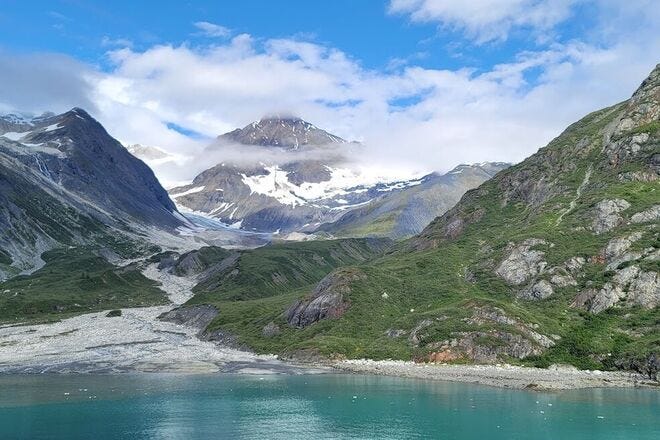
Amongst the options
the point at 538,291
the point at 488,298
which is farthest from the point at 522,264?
the point at 488,298

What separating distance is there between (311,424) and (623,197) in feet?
371

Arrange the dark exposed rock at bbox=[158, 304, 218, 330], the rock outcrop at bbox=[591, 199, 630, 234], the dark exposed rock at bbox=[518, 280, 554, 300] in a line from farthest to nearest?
1. the dark exposed rock at bbox=[158, 304, 218, 330]
2. the rock outcrop at bbox=[591, 199, 630, 234]
3. the dark exposed rock at bbox=[518, 280, 554, 300]

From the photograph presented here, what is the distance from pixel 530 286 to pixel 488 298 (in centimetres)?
1402

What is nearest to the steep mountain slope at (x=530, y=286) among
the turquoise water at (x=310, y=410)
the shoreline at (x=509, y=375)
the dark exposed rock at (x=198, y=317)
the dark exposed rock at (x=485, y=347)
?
the dark exposed rock at (x=485, y=347)

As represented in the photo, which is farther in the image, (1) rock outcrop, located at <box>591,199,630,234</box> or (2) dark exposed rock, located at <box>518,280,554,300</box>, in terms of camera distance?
(1) rock outcrop, located at <box>591,199,630,234</box>

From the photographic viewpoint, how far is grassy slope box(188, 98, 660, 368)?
112 metres

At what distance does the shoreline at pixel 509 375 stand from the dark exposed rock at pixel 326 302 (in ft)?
81.6

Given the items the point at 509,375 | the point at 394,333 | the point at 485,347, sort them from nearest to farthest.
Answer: the point at 509,375 < the point at 485,347 < the point at 394,333

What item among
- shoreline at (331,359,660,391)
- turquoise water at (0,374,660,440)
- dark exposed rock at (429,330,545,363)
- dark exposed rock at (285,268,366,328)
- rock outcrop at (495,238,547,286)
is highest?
rock outcrop at (495,238,547,286)

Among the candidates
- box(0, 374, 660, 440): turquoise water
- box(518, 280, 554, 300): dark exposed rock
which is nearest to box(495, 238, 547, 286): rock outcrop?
box(518, 280, 554, 300): dark exposed rock

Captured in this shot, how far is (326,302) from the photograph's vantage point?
141375 millimetres

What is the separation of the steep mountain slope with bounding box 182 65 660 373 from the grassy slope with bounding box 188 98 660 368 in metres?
0.35

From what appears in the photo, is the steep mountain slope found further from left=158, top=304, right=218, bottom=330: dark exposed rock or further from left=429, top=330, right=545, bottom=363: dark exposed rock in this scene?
left=158, top=304, right=218, bottom=330: dark exposed rock

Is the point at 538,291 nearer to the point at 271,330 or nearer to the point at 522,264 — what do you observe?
the point at 522,264
